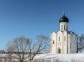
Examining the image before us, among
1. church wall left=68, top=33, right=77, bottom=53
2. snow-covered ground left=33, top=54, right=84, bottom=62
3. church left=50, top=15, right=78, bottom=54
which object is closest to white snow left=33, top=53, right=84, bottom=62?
snow-covered ground left=33, top=54, right=84, bottom=62

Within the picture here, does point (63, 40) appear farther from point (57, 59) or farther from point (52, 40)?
point (57, 59)

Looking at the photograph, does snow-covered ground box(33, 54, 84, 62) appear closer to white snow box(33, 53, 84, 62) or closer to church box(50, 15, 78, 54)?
white snow box(33, 53, 84, 62)

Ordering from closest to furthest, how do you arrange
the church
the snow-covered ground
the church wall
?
the snow-covered ground, the church, the church wall

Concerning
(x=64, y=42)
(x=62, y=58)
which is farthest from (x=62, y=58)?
(x=64, y=42)

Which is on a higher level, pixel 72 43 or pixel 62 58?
pixel 72 43

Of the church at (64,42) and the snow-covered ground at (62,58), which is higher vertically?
the church at (64,42)

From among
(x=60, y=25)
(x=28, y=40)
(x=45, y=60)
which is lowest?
(x=45, y=60)

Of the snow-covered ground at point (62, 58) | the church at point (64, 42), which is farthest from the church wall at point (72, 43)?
the snow-covered ground at point (62, 58)

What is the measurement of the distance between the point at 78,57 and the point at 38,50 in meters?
5.10

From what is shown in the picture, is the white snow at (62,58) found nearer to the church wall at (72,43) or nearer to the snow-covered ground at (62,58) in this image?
the snow-covered ground at (62,58)

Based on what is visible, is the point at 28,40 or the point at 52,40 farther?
the point at 52,40

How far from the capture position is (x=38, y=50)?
35.0 meters

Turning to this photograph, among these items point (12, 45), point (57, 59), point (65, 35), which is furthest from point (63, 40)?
point (12, 45)

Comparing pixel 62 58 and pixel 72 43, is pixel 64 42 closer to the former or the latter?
pixel 72 43
